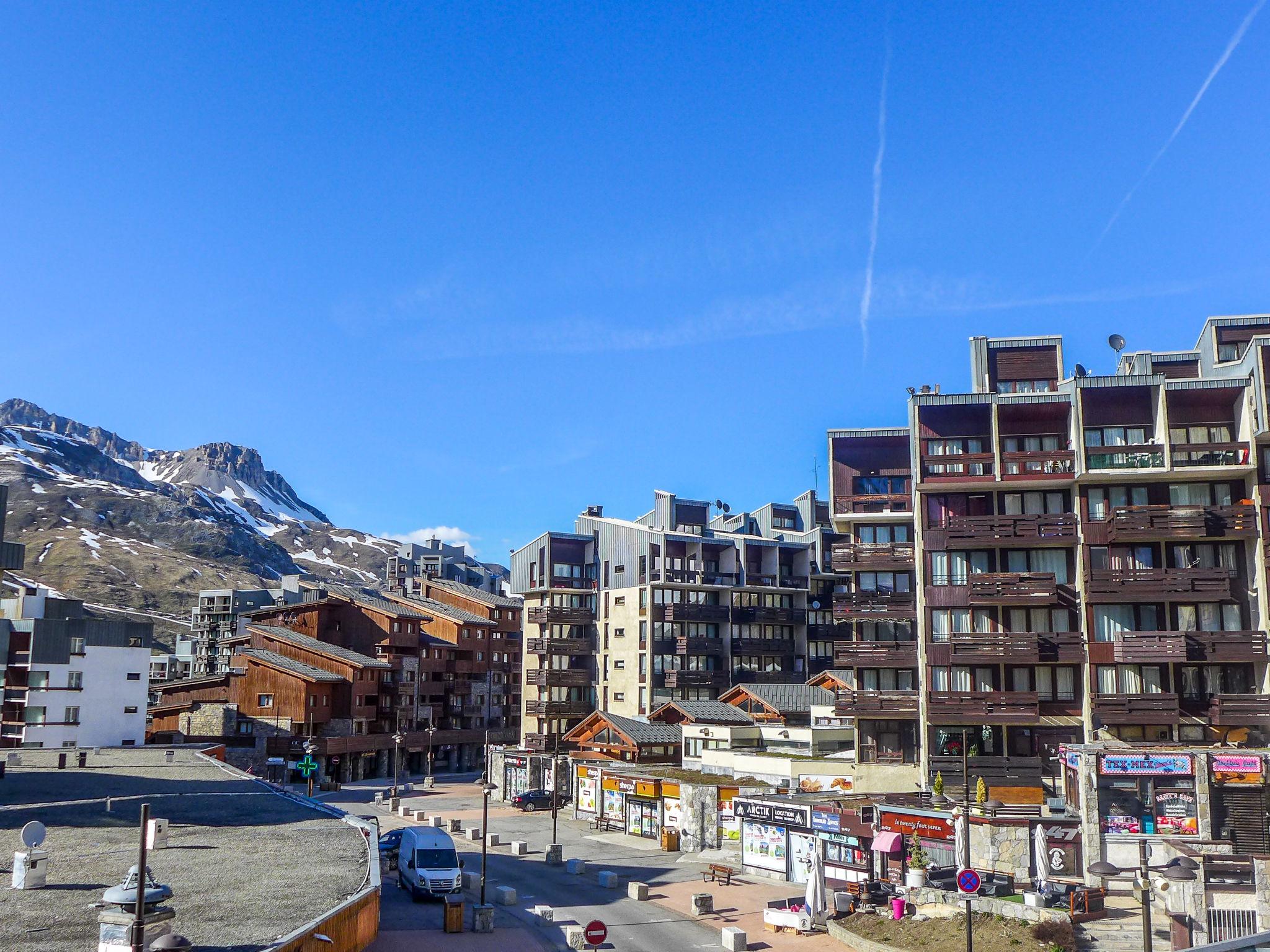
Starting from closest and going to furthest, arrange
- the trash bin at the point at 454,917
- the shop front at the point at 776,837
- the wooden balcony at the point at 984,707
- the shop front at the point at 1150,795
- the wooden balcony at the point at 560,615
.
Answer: the trash bin at the point at 454,917 → the shop front at the point at 1150,795 → the shop front at the point at 776,837 → the wooden balcony at the point at 984,707 → the wooden balcony at the point at 560,615

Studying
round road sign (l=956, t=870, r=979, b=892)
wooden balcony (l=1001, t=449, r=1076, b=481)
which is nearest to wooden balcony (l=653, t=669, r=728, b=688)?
wooden balcony (l=1001, t=449, r=1076, b=481)

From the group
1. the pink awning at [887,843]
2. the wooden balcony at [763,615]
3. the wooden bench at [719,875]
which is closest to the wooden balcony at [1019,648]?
the pink awning at [887,843]

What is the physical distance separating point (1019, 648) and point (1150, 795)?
12228 millimetres

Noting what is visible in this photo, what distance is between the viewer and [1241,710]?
51.3 metres

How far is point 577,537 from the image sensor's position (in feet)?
363

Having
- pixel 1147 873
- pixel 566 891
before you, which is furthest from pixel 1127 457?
pixel 566 891

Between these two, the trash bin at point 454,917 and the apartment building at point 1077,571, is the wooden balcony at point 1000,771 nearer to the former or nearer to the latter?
the apartment building at point 1077,571

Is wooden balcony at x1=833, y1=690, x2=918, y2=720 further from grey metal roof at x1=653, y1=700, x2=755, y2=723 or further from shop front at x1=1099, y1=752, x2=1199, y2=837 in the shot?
grey metal roof at x1=653, y1=700, x2=755, y2=723

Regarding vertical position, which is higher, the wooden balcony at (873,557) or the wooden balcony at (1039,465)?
the wooden balcony at (1039,465)

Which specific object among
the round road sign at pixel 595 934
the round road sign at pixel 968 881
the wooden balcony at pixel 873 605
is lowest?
the round road sign at pixel 595 934

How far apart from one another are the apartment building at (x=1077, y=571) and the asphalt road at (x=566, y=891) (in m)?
15.6

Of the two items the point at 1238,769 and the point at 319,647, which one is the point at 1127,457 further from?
the point at 319,647

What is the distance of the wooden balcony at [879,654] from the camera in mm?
61500

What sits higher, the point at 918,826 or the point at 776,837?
the point at 918,826
